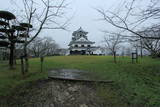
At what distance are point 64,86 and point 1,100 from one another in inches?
87.5

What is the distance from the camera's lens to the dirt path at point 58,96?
4.13 meters

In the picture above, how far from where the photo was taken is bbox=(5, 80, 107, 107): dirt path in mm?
4133

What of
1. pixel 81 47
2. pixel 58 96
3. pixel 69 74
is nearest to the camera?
pixel 58 96

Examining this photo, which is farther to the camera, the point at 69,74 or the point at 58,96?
the point at 69,74

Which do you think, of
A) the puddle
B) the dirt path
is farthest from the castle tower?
the dirt path

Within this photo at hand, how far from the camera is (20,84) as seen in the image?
5695 millimetres

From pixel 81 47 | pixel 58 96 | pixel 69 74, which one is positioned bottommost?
pixel 58 96

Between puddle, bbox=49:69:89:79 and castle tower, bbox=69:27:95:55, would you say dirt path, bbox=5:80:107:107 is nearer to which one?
puddle, bbox=49:69:89:79

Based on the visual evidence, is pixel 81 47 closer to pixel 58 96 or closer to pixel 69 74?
pixel 69 74

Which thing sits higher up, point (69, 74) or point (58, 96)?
point (69, 74)

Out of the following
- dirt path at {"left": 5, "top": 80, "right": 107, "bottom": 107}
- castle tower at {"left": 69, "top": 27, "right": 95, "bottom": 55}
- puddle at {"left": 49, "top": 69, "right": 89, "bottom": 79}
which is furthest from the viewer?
castle tower at {"left": 69, "top": 27, "right": 95, "bottom": 55}

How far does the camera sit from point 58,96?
4.52 metres

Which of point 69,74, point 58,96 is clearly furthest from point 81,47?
point 58,96

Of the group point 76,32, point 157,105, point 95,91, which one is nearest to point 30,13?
point 95,91
